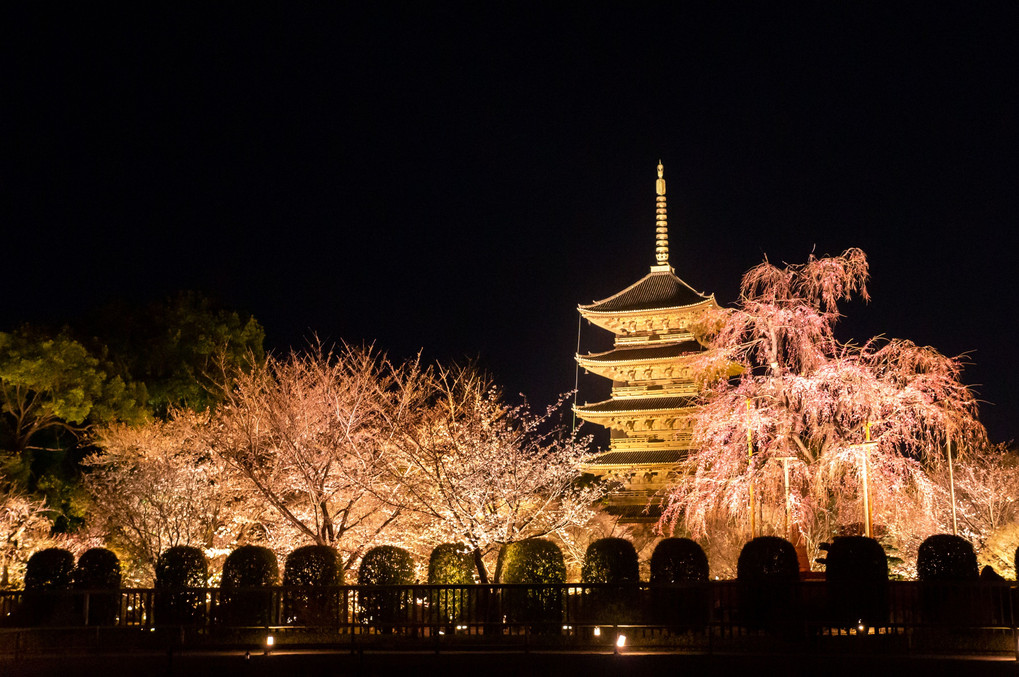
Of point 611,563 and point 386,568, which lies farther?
point 386,568

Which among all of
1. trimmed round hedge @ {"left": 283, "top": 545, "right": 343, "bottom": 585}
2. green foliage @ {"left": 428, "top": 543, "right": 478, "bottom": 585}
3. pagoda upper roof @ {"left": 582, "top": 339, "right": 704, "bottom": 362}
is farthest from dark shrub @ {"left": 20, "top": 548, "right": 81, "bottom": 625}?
pagoda upper roof @ {"left": 582, "top": 339, "right": 704, "bottom": 362}

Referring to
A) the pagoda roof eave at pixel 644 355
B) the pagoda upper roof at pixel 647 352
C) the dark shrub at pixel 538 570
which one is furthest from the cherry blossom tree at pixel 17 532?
the pagoda upper roof at pixel 647 352

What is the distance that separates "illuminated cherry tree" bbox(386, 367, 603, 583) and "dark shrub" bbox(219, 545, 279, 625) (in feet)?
13.2

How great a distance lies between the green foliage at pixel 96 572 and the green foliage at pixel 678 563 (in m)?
10.3

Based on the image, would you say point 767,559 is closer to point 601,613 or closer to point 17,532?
point 601,613

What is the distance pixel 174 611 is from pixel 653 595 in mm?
8080

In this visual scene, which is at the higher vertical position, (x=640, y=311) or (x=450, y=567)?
(x=640, y=311)

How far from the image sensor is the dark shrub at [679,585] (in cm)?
1507

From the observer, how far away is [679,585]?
48.0 ft

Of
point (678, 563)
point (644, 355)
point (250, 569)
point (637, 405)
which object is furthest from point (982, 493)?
point (250, 569)

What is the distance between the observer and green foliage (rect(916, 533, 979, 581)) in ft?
54.5

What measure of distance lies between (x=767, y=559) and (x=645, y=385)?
29031 mm

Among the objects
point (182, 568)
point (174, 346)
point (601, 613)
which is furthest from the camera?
point (174, 346)

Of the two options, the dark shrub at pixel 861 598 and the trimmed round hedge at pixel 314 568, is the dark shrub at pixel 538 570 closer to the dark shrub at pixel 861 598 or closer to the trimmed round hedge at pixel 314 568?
the trimmed round hedge at pixel 314 568
